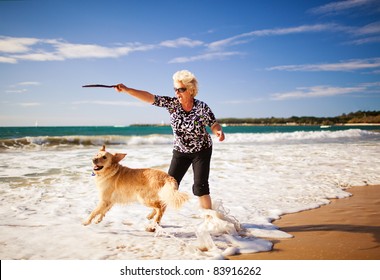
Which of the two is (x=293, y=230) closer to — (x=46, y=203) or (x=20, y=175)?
(x=46, y=203)

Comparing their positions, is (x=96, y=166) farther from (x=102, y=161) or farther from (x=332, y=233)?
(x=332, y=233)

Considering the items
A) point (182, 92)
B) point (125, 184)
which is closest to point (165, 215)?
point (125, 184)

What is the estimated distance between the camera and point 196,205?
471cm

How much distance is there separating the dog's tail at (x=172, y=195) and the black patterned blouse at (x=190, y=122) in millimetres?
388

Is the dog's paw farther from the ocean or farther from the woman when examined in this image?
the woman

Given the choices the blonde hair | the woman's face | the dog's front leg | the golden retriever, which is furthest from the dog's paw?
the blonde hair

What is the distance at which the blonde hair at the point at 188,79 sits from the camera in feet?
10.1

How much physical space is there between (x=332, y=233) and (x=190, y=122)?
6.71 feet

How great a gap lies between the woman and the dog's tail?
0.23 metres

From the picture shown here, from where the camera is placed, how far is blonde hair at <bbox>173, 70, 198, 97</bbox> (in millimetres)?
3080

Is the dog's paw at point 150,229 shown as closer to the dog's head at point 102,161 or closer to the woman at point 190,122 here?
the woman at point 190,122

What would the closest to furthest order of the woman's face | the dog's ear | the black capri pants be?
the woman's face
the black capri pants
the dog's ear

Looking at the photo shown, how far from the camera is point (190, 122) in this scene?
124 inches
